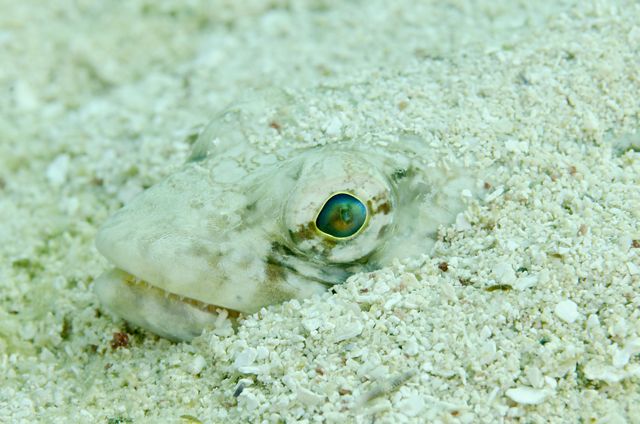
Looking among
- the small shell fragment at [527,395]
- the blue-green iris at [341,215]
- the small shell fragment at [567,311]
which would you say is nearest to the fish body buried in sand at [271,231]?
the blue-green iris at [341,215]

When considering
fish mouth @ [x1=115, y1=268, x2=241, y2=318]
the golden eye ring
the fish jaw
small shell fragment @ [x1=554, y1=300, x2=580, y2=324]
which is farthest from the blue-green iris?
small shell fragment @ [x1=554, y1=300, x2=580, y2=324]

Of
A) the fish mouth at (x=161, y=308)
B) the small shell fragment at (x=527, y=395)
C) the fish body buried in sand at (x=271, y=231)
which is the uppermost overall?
the fish body buried in sand at (x=271, y=231)

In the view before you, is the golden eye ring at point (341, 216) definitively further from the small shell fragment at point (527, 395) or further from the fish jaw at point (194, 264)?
the small shell fragment at point (527, 395)

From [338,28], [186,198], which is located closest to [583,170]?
[186,198]

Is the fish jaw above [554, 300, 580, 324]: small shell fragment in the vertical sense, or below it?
below

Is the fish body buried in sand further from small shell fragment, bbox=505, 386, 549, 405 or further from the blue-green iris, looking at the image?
small shell fragment, bbox=505, 386, 549, 405

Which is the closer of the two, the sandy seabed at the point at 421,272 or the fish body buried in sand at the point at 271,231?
the sandy seabed at the point at 421,272

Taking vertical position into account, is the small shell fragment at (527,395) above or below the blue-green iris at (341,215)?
below
